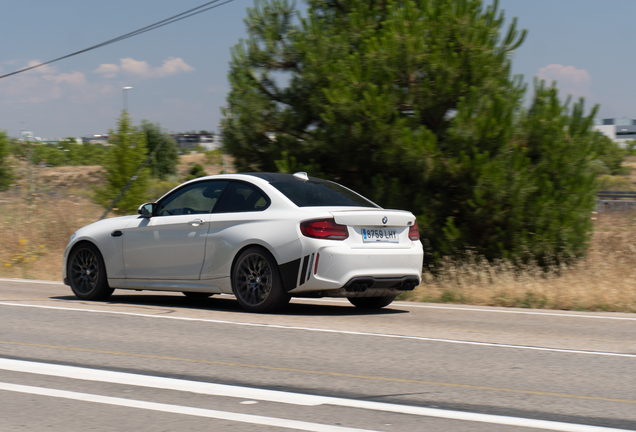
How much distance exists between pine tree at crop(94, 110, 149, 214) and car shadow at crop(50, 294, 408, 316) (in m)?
21.2

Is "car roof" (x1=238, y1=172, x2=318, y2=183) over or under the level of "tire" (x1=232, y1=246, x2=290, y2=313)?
over

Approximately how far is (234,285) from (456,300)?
134 inches

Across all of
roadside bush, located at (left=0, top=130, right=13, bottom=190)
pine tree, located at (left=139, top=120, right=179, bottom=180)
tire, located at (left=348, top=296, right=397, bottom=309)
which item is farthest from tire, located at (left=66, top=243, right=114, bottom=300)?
pine tree, located at (left=139, top=120, right=179, bottom=180)

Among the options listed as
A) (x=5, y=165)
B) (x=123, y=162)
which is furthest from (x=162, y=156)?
(x=123, y=162)

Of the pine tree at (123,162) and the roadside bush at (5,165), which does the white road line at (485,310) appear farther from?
the roadside bush at (5,165)

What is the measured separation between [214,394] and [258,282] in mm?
3716

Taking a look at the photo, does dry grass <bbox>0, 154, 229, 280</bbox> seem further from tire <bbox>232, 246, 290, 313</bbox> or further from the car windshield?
the car windshield

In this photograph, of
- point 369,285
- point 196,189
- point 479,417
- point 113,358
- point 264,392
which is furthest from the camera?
point 196,189

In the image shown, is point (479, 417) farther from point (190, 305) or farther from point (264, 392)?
point (190, 305)

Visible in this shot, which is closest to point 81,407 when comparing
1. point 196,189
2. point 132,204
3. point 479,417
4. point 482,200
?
point 479,417

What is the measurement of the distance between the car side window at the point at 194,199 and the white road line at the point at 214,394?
3721mm

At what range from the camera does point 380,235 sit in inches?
338

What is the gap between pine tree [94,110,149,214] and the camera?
32.3 metres

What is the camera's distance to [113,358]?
6.13m
